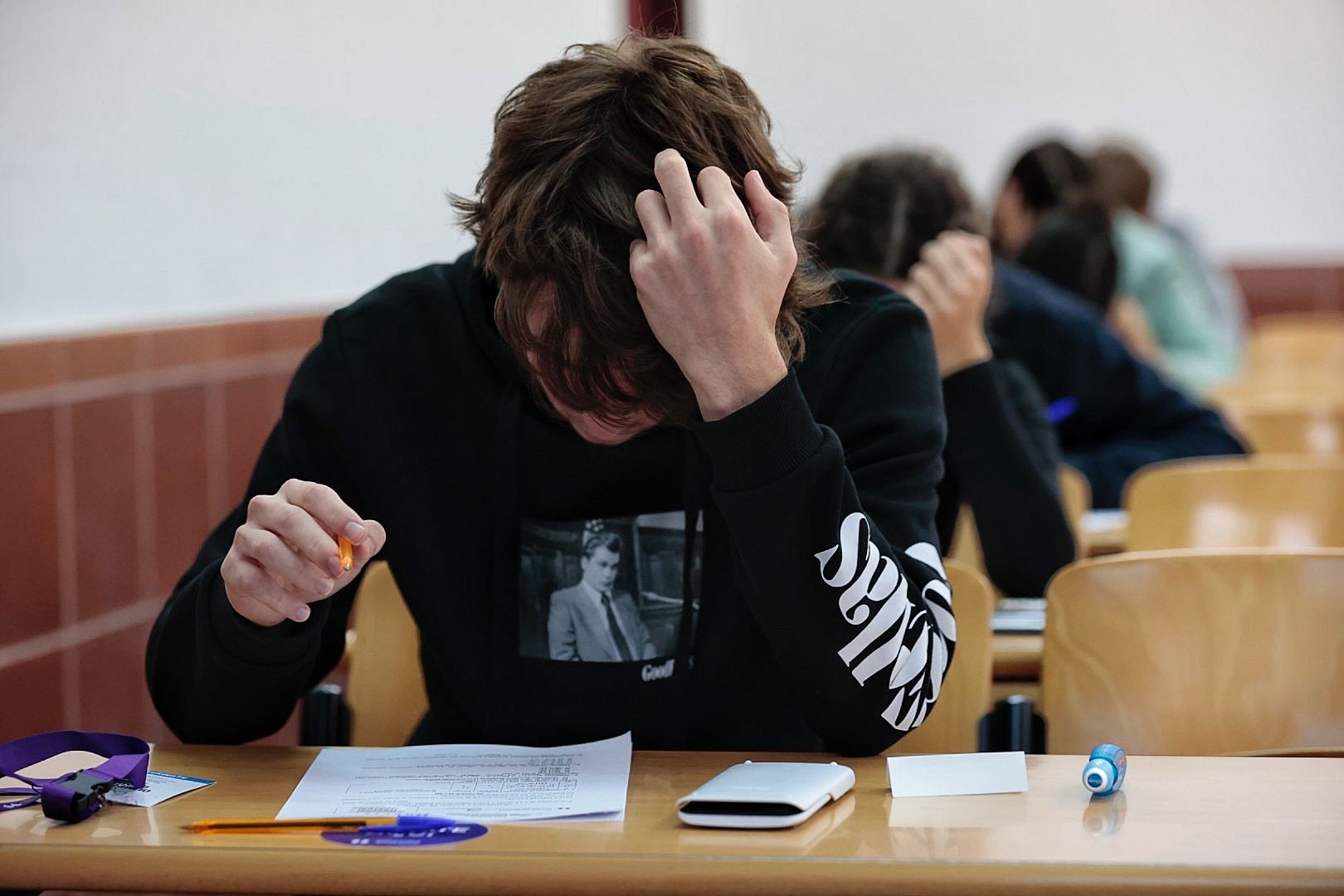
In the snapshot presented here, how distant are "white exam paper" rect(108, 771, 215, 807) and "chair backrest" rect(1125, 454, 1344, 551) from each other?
154cm

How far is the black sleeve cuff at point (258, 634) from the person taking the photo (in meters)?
1.17

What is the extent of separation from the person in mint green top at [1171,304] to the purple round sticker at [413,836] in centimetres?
411

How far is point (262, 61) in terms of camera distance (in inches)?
109

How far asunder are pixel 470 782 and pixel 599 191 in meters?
0.45

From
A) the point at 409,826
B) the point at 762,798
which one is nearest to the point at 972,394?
the point at 762,798

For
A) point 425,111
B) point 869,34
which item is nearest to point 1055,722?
point 425,111

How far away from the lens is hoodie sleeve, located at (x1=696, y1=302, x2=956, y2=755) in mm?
1070

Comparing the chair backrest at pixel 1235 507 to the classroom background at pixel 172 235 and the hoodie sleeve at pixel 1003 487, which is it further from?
the classroom background at pixel 172 235

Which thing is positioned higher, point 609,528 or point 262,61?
point 262,61

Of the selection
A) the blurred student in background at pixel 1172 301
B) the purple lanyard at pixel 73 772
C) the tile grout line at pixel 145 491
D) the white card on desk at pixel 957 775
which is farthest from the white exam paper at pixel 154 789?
the blurred student in background at pixel 1172 301

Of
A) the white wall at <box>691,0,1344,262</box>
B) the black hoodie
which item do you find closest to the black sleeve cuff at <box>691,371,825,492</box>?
the black hoodie

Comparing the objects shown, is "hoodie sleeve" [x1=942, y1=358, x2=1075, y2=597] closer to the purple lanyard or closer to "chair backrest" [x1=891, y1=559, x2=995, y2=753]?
"chair backrest" [x1=891, y1=559, x2=995, y2=753]

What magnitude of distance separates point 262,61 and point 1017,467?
1.65 m

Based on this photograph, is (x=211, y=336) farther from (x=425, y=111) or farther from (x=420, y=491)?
(x=420, y=491)
